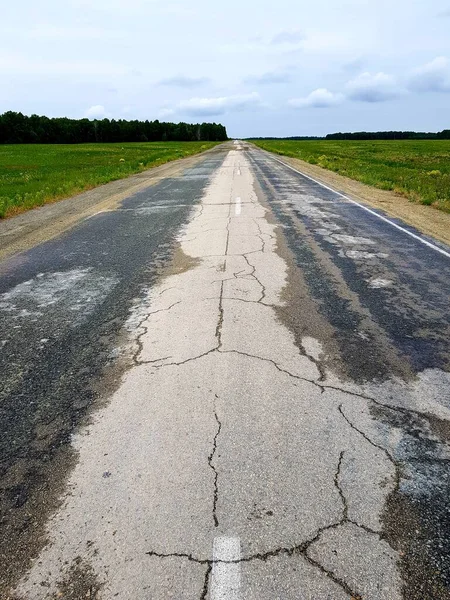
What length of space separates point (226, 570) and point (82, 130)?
119 metres

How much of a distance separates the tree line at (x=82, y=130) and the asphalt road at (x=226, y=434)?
105 meters

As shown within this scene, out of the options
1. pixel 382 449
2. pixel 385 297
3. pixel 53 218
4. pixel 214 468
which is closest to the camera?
pixel 214 468

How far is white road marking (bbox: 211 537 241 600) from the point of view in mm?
1951

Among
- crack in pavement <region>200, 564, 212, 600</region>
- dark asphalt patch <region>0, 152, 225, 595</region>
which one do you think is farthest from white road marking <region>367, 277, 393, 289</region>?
crack in pavement <region>200, 564, 212, 600</region>

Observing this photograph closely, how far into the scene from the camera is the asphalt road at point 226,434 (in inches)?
82.3

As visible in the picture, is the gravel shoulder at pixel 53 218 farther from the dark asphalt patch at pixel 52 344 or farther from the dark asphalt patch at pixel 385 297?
the dark asphalt patch at pixel 385 297

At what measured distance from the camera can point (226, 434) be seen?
9.84ft

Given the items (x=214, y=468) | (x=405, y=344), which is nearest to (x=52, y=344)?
(x=214, y=468)

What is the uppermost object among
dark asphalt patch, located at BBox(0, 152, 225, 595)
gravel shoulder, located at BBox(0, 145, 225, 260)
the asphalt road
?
the asphalt road

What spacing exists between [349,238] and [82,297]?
5522mm

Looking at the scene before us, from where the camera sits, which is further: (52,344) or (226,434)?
(52,344)

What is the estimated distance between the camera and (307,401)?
336 centimetres

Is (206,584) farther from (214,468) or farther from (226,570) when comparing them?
(214,468)

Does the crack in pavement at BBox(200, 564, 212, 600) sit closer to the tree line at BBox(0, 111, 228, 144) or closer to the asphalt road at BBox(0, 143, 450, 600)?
the asphalt road at BBox(0, 143, 450, 600)
